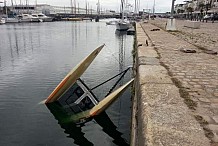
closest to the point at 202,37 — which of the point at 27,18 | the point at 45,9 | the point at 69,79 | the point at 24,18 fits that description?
the point at 69,79

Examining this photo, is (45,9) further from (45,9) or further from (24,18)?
(24,18)

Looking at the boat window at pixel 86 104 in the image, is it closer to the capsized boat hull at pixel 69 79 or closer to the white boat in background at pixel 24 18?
the capsized boat hull at pixel 69 79

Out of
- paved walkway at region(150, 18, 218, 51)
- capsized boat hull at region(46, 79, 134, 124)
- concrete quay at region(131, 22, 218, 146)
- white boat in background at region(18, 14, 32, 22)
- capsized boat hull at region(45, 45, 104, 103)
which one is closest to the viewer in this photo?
concrete quay at region(131, 22, 218, 146)

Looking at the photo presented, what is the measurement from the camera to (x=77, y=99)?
891cm

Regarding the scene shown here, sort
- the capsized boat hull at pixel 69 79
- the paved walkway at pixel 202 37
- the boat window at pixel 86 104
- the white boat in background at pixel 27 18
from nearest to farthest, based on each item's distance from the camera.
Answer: the boat window at pixel 86 104
the capsized boat hull at pixel 69 79
the paved walkway at pixel 202 37
the white boat in background at pixel 27 18

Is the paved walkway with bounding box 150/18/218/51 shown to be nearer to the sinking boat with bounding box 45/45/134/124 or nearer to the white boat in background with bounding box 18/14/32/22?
the sinking boat with bounding box 45/45/134/124

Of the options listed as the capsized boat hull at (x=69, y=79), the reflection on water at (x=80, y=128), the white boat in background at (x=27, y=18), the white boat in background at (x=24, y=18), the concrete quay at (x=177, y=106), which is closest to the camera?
the concrete quay at (x=177, y=106)

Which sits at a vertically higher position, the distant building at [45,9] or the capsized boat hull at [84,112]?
the distant building at [45,9]

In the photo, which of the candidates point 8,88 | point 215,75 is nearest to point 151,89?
point 215,75

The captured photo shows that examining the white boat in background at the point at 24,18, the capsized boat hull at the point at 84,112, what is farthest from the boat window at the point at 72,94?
the white boat in background at the point at 24,18

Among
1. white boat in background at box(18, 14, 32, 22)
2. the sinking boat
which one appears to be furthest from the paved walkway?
white boat in background at box(18, 14, 32, 22)

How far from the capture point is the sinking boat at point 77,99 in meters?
7.91

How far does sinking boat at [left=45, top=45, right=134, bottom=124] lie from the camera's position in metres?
7.91

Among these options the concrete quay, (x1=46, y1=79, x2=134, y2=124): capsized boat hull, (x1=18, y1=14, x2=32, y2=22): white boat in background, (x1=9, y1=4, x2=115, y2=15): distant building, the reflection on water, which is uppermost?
(x1=9, y1=4, x2=115, y2=15): distant building
